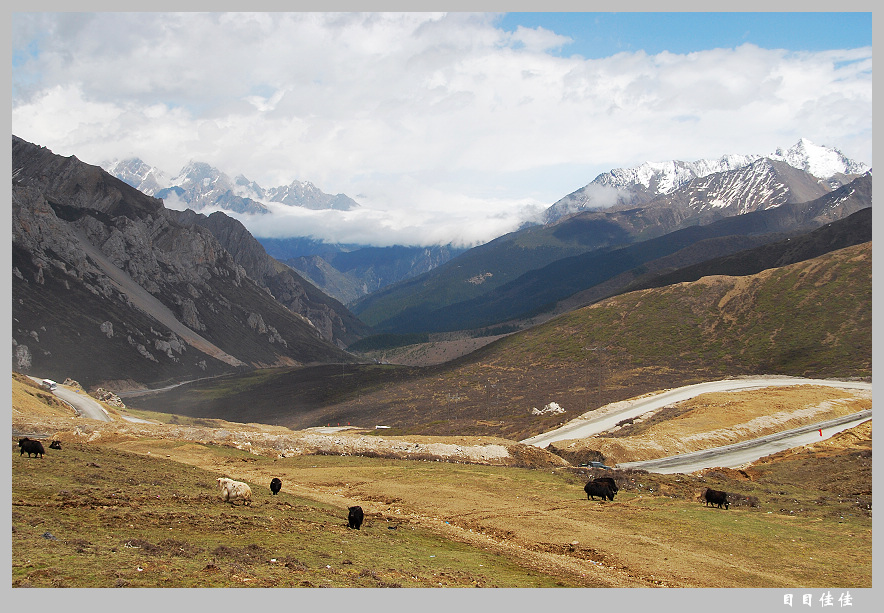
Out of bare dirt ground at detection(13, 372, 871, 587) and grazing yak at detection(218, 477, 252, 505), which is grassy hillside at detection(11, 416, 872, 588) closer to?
bare dirt ground at detection(13, 372, 871, 587)

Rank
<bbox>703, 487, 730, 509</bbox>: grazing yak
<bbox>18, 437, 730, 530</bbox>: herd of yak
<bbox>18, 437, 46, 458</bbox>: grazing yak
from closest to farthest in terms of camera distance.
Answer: <bbox>18, 437, 730, 530</bbox>: herd of yak → <bbox>18, 437, 46, 458</bbox>: grazing yak → <bbox>703, 487, 730, 509</bbox>: grazing yak

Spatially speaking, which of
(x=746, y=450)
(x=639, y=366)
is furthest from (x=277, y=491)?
(x=639, y=366)

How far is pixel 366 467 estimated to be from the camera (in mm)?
61312

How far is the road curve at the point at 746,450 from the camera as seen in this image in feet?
240

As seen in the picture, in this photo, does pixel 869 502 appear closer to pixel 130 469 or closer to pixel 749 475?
pixel 749 475

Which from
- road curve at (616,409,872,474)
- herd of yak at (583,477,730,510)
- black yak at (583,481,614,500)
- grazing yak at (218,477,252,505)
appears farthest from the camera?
road curve at (616,409,872,474)

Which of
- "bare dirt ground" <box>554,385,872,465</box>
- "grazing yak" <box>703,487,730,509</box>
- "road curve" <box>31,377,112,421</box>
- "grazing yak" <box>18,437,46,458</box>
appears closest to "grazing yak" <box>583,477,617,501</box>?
"grazing yak" <box>703,487,730,509</box>

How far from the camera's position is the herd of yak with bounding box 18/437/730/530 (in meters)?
34.5

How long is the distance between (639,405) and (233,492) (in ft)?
309

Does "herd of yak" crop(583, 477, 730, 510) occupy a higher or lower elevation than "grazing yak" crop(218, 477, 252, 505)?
lower

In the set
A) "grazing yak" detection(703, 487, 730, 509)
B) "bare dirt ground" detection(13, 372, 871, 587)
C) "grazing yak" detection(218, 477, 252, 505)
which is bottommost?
"bare dirt ground" detection(13, 372, 871, 587)

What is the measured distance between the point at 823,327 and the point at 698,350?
3124 cm

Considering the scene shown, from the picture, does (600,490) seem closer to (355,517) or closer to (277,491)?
(355,517)

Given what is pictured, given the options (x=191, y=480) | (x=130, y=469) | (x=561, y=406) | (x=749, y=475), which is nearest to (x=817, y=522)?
(x=749, y=475)
